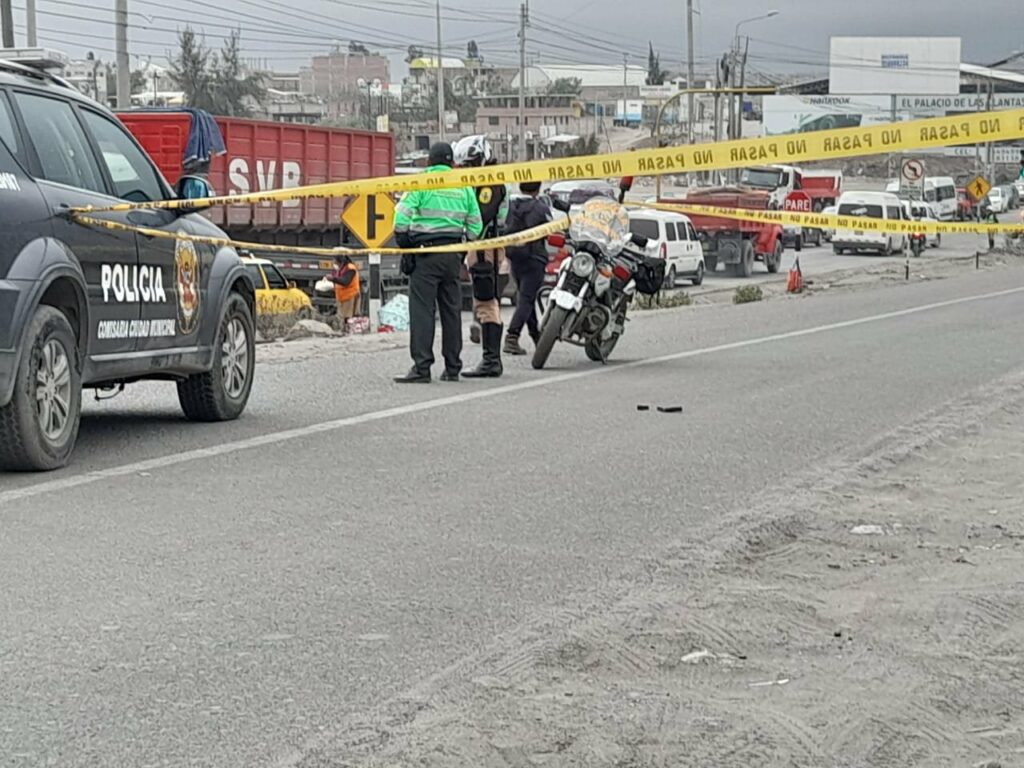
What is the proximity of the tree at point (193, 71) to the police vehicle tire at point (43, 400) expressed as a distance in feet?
311

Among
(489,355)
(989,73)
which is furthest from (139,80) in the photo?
(489,355)

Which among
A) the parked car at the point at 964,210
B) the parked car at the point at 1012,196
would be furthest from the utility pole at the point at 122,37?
the parked car at the point at 1012,196

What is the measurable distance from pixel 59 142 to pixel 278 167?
23.7m

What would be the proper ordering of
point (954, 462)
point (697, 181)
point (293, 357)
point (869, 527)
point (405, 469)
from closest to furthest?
point (869, 527), point (405, 469), point (954, 462), point (293, 357), point (697, 181)

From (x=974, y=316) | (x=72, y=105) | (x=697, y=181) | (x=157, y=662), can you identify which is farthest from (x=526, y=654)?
(x=697, y=181)

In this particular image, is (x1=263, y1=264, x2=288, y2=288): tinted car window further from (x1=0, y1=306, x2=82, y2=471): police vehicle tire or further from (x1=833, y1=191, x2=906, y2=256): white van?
(x1=833, y1=191, x2=906, y2=256): white van

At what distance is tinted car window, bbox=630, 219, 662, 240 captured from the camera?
121ft

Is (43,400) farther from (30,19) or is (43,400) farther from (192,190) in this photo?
(30,19)

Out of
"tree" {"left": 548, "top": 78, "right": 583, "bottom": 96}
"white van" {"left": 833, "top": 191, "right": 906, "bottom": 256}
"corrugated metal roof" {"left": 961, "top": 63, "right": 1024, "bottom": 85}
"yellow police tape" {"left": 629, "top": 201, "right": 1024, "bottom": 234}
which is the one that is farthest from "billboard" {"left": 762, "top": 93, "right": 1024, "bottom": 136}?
"yellow police tape" {"left": 629, "top": 201, "right": 1024, "bottom": 234}

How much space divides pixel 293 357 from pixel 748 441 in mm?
7172

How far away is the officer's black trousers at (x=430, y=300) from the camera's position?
43.6 ft

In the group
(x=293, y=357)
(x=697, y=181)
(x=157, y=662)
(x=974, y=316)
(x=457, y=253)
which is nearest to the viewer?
(x=157, y=662)

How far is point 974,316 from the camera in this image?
24.4m

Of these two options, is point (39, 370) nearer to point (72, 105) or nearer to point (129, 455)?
point (129, 455)
